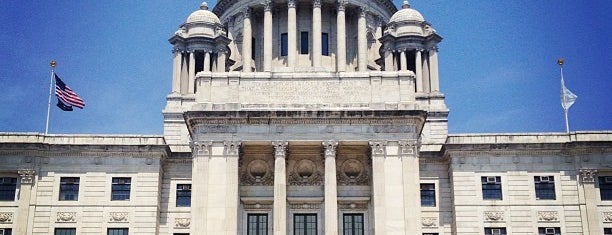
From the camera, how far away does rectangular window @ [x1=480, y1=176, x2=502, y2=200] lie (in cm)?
5731

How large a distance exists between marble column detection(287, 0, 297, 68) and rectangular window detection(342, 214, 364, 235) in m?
20.4

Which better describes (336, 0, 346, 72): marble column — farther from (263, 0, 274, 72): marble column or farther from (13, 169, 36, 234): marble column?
(13, 169, 36, 234): marble column

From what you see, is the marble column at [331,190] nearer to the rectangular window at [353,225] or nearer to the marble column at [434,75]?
the rectangular window at [353,225]

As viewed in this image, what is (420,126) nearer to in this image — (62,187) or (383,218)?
(383,218)

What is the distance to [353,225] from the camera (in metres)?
52.5

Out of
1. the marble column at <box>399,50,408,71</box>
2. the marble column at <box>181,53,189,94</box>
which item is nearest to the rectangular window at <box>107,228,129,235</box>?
the marble column at <box>181,53,189,94</box>

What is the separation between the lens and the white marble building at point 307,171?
50750 millimetres

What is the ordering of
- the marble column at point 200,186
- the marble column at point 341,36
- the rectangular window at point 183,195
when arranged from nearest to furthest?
the marble column at point 200,186
the rectangular window at point 183,195
the marble column at point 341,36

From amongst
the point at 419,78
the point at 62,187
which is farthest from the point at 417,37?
the point at 62,187

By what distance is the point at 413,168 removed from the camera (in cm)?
5066

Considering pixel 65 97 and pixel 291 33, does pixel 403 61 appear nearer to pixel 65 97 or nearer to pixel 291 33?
pixel 291 33

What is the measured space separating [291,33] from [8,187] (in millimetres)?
26094

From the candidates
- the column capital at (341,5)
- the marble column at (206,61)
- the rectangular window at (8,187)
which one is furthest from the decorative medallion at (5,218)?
the column capital at (341,5)

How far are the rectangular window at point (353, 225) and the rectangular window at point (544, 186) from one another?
13.0 meters
